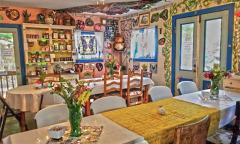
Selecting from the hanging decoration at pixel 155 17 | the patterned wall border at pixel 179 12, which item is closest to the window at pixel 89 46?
the hanging decoration at pixel 155 17

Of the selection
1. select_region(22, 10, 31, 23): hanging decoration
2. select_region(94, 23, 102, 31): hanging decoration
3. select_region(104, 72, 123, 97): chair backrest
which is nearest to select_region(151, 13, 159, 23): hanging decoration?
select_region(94, 23, 102, 31): hanging decoration

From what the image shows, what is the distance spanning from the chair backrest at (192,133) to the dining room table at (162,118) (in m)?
0.23

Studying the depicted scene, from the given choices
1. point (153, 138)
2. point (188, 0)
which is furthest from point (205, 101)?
point (188, 0)

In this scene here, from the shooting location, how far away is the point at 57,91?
144cm

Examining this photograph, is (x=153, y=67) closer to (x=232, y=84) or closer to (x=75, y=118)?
(x=232, y=84)

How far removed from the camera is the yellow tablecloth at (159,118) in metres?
1.56

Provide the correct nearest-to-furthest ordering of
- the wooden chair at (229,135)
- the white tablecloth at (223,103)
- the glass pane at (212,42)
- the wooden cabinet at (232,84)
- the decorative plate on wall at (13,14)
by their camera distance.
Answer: the wooden chair at (229,135) → the white tablecloth at (223,103) → the wooden cabinet at (232,84) → the glass pane at (212,42) → the decorative plate on wall at (13,14)

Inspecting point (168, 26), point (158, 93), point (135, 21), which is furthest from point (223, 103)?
point (135, 21)

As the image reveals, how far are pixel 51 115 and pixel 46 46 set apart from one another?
355 cm

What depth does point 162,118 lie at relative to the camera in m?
1.84

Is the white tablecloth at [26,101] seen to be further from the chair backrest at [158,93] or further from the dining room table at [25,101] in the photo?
the chair backrest at [158,93]

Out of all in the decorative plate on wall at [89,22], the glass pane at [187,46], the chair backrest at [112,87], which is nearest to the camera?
the chair backrest at [112,87]

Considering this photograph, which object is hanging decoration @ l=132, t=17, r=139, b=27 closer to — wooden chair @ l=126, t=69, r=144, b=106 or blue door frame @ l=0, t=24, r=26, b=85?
wooden chair @ l=126, t=69, r=144, b=106

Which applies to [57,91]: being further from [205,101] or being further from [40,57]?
[40,57]
